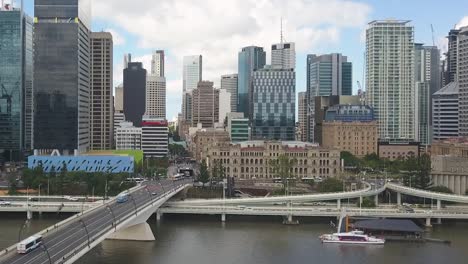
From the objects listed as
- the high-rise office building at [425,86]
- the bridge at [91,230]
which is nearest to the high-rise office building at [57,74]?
the bridge at [91,230]

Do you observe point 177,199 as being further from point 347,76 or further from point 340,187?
point 347,76

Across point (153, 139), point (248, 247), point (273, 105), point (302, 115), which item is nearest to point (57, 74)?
point (153, 139)

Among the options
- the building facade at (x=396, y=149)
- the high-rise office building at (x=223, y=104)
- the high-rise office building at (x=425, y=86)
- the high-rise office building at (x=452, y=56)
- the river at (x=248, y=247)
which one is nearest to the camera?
the river at (x=248, y=247)

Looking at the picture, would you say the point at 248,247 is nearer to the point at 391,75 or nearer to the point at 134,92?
the point at 391,75

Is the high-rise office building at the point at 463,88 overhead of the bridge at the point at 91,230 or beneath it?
overhead

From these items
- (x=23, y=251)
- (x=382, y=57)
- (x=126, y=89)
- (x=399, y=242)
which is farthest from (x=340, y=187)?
(x=126, y=89)

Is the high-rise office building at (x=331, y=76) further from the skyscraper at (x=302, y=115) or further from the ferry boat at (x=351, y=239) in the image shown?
the ferry boat at (x=351, y=239)

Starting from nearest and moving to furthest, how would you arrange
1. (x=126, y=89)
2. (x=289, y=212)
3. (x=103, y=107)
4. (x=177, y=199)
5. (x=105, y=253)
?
(x=105, y=253) < (x=289, y=212) < (x=177, y=199) < (x=103, y=107) < (x=126, y=89)
